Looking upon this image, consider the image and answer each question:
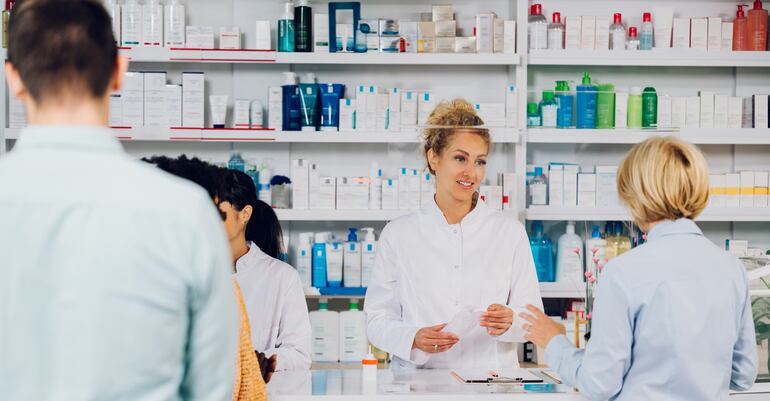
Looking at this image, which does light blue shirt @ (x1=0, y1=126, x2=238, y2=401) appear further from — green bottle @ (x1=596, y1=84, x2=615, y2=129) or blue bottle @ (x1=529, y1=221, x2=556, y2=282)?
green bottle @ (x1=596, y1=84, x2=615, y2=129)

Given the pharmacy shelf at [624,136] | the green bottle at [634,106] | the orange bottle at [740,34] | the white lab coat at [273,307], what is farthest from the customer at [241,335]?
the orange bottle at [740,34]

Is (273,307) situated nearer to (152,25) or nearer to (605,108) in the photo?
(152,25)

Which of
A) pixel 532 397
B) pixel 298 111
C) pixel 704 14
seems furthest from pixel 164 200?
pixel 704 14

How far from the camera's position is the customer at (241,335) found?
1635 millimetres

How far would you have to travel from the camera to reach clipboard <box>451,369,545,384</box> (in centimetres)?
235

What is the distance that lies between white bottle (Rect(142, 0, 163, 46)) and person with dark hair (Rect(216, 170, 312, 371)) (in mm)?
1526

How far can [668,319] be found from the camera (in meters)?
1.62

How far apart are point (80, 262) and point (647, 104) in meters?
3.37

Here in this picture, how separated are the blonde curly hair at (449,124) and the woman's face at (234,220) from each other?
2.33 feet

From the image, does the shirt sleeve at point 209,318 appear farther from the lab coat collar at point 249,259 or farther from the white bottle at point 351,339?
the white bottle at point 351,339

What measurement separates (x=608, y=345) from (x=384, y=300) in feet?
3.80

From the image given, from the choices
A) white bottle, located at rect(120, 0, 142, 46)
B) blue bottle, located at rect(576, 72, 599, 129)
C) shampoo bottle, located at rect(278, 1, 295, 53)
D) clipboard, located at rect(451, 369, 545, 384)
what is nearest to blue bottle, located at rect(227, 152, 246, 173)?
shampoo bottle, located at rect(278, 1, 295, 53)

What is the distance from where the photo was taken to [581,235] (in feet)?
13.1

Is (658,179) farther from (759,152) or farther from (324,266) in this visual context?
(759,152)
